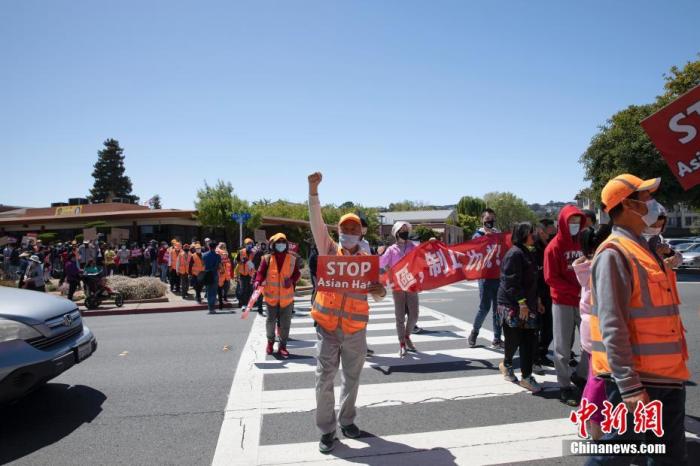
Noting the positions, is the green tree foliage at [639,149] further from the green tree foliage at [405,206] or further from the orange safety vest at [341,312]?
the green tree foliage at [405,206]

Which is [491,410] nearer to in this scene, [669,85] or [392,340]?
[392,340]

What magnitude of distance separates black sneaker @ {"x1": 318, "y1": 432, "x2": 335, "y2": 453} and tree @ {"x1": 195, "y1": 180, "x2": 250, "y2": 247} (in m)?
30.1

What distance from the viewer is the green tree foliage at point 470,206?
99.4 meters

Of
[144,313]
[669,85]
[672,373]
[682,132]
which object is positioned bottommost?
[144,313]

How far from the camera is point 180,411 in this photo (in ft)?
16.3

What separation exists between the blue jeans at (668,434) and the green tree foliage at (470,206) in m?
99.5

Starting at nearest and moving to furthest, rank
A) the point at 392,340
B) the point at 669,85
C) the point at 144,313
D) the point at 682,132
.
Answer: the point at 682,132
the point at 392,340
the point at 144,313
the point at 669,85

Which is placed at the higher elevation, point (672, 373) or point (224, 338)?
point (672, 373)

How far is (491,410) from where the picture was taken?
4.84m

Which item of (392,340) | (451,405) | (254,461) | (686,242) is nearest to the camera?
(254,461)

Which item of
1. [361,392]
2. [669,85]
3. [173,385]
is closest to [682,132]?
[361,392]

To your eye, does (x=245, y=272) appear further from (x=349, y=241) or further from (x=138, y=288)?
(x=349, y=241)

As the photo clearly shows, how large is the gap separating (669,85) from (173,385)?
2636 centimetres

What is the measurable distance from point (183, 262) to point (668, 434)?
15.3 m
